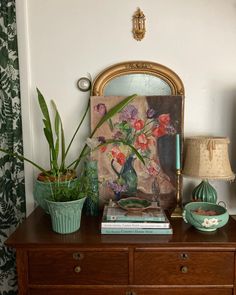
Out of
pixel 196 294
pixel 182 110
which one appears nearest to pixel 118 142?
pixel 182 110

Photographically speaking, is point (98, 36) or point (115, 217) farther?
point (98, 36)

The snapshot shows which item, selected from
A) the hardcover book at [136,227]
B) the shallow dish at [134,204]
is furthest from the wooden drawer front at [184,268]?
the shallow dish at [134,204]

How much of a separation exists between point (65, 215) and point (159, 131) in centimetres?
70

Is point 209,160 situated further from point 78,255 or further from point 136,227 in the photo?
point 78,255

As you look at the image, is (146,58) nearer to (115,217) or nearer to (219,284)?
(115,217)

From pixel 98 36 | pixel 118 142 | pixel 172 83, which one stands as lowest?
pixel 118 142

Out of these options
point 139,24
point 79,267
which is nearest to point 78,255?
point 79,267

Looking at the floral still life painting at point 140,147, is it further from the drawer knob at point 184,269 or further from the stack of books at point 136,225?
the drawer knob at point 184,269

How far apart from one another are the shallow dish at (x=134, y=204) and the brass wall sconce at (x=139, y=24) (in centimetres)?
89

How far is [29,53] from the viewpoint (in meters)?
1.70

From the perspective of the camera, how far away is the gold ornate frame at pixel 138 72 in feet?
5.48

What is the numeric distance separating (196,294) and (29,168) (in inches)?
42.8

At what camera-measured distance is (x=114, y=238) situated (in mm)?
1363

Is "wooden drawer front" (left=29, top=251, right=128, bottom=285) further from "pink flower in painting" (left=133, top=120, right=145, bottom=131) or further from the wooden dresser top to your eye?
"pink flower in painting" (left=133, top=120, right=145, bottom=131)
